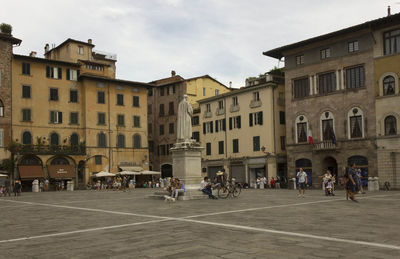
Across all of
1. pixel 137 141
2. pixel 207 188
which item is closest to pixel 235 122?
pixel 137 141

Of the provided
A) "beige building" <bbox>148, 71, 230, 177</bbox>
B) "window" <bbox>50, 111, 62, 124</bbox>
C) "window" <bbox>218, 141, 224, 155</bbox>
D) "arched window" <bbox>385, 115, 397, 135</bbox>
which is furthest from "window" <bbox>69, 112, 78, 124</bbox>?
"arched window" <bbox>385, 115, 397, 135</bbox>

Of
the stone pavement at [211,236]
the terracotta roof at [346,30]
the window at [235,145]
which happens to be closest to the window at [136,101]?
the window at [235,145]

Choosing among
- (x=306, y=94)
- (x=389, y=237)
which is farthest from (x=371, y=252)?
(x=306, y=94)

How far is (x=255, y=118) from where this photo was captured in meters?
→ 50.4

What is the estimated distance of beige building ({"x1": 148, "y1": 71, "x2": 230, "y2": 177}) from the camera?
63.8 m

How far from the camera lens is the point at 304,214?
14.6 meters

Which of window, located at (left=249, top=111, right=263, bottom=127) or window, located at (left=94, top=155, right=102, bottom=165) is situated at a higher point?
window, located at (left=249, top=111, right=263, bottom=127)

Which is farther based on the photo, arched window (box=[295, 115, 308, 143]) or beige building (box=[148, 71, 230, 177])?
beige building (box=[148, 71, 230, 177])

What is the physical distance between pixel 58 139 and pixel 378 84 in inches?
1429

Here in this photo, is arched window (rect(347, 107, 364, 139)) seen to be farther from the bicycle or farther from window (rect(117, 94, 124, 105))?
window (rect(117, 94, 124, 105))

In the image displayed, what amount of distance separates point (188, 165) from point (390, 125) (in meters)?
21.4

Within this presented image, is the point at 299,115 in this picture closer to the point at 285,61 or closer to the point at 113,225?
the point at 285,61

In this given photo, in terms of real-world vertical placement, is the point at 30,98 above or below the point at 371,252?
above

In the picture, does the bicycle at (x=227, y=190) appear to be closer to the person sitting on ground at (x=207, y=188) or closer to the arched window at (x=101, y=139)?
the person sitting on ground at (x=207, y=188)
